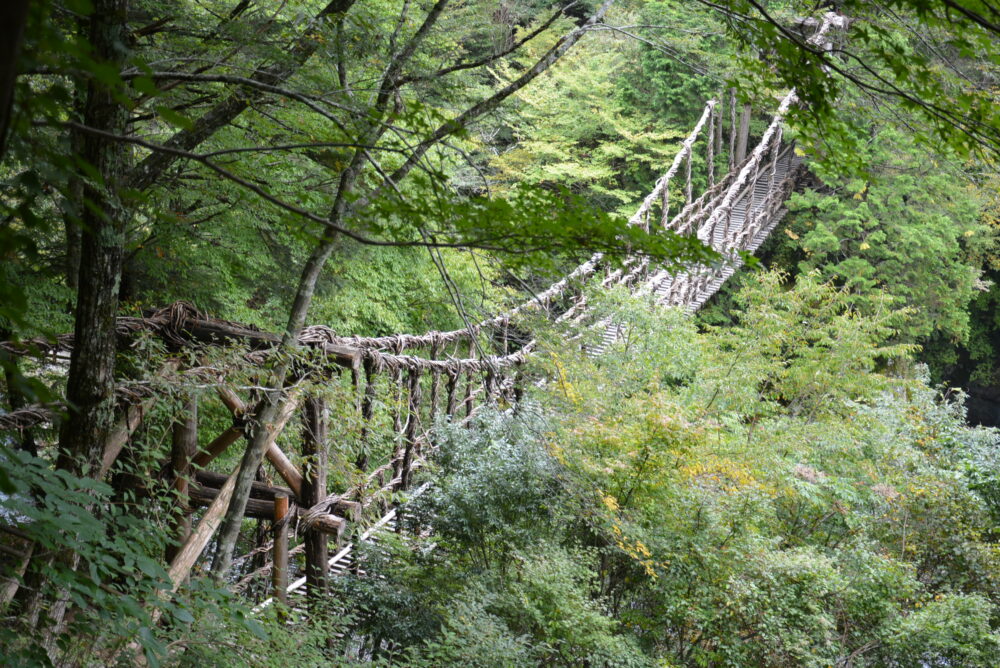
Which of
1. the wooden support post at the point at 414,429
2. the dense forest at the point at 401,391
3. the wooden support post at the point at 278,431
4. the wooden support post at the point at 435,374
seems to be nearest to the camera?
the dense forest at the point at 401,391

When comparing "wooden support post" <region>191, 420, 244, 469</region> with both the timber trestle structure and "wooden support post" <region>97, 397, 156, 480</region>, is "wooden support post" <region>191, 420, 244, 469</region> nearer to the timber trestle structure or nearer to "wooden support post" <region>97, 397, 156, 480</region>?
the timber trestle structure

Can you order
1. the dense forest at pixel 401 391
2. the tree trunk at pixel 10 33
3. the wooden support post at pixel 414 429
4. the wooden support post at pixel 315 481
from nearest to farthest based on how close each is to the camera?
1. the tree trunk at pixel 10 33
2. the dense forest at pixel 401 391
3. the wooden support post at pixel 315 481
4. the wooden support post at pixel 414 429

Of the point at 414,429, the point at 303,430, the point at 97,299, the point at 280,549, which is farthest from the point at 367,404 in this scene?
the point at 97,299

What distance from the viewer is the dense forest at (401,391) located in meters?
1.84

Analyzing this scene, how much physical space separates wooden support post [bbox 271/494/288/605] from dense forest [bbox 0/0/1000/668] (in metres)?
0.02

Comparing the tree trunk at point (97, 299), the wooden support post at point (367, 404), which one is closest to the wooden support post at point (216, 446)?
the wooden support post at point (367, 404)

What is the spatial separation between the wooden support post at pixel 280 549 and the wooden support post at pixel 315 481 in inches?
4.8

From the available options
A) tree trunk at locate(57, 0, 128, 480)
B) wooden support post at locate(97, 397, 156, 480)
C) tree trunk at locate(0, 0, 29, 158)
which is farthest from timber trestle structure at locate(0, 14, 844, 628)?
tree trunk at locate(0, 0, 29, 158)

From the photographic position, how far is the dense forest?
1.84m

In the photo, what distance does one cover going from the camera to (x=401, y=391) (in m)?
4.95

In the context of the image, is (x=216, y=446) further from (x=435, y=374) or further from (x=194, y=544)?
(x=435, y=374)

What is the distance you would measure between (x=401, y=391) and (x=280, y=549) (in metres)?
1.39

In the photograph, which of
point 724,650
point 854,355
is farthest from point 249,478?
point 854,355

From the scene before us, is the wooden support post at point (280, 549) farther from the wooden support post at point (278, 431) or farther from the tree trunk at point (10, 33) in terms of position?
the tree trunk at point (10, 33)
